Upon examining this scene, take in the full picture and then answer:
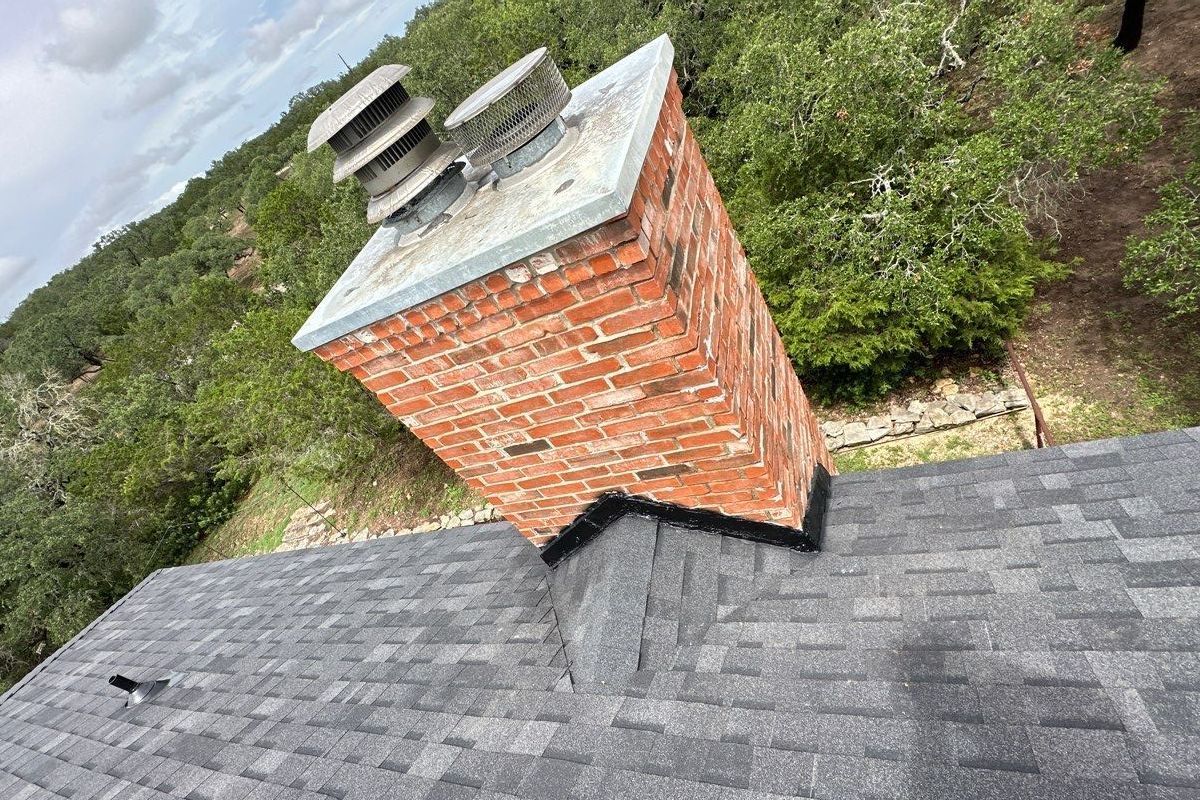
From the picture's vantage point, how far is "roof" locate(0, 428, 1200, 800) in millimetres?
1777

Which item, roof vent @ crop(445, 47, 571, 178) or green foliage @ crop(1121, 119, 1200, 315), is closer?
roof vent @ crop(445, 47, 571, 178)

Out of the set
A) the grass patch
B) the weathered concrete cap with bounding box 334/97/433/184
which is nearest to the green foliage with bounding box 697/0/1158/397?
the weathered concrete cap with bounding box 334/97/433/184

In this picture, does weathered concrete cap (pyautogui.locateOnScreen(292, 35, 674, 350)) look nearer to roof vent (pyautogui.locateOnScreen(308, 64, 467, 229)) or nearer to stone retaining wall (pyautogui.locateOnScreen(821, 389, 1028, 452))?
roof vent (pyautogui.locateOnScreen(308, 64, 467, 229))

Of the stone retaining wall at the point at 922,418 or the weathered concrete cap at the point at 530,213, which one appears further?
the stone retaining wall at the point at 922,418

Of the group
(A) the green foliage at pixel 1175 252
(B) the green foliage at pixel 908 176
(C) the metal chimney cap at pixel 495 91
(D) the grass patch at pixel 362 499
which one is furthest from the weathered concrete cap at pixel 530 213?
(D) the grass patch at pixel 362 499

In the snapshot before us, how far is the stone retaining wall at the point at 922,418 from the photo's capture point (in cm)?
734

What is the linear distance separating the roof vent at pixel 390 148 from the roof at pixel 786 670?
1.94 metres

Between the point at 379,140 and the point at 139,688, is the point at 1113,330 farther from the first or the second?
the point at 139,688

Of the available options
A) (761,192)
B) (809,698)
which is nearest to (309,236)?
(761,192)

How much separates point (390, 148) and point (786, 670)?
2.89 metres

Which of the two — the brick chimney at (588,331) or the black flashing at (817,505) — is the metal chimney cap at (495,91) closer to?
the brick chimney at (588,331)

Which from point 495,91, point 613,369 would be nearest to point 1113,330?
point 613,369

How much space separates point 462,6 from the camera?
2114cm

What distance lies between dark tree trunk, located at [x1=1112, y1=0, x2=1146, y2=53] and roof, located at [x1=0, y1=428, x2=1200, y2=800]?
1412 cm
